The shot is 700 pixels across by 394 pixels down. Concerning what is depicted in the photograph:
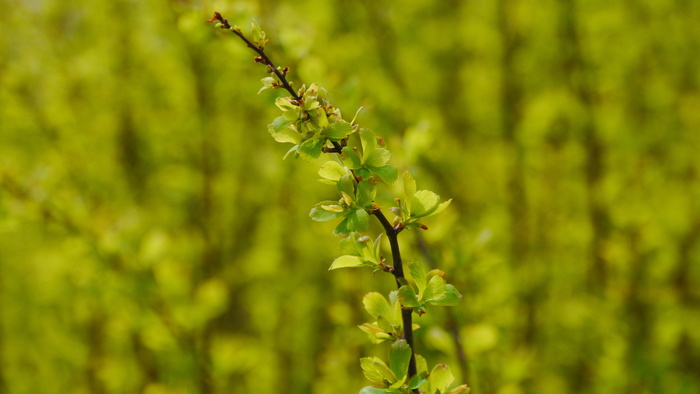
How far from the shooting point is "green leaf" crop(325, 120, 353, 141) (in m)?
0.61

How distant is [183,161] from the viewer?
3.47m

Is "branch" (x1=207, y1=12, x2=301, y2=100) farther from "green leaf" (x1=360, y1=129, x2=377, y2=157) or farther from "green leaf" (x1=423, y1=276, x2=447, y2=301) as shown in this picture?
"green leaf" (x1=423, y1=276, x2=447, y2=301)

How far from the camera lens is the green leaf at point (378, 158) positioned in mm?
626

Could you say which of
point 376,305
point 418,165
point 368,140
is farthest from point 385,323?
point 418,165

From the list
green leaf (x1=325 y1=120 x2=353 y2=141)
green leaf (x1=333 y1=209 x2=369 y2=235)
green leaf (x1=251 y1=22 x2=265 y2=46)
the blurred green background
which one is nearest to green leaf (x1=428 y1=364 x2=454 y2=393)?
green leaf (x1=333 y1=209 x2=369 y2=235)

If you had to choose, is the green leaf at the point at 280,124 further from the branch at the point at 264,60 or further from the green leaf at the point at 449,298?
the green leaf at the point at 449,298

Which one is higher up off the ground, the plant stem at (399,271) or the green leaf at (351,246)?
the green leaf at (351,246)

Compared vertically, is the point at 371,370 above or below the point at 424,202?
below

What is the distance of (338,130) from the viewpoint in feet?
2.02

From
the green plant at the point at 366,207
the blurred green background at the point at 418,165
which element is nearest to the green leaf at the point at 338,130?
the green plant at the point at 366,207

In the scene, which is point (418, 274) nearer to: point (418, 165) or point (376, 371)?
point (376, 371)

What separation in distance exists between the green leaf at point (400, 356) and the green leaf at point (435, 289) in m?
0.07

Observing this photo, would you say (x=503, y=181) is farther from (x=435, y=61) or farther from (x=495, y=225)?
(x=435, y=61)

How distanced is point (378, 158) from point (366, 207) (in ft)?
0.20
